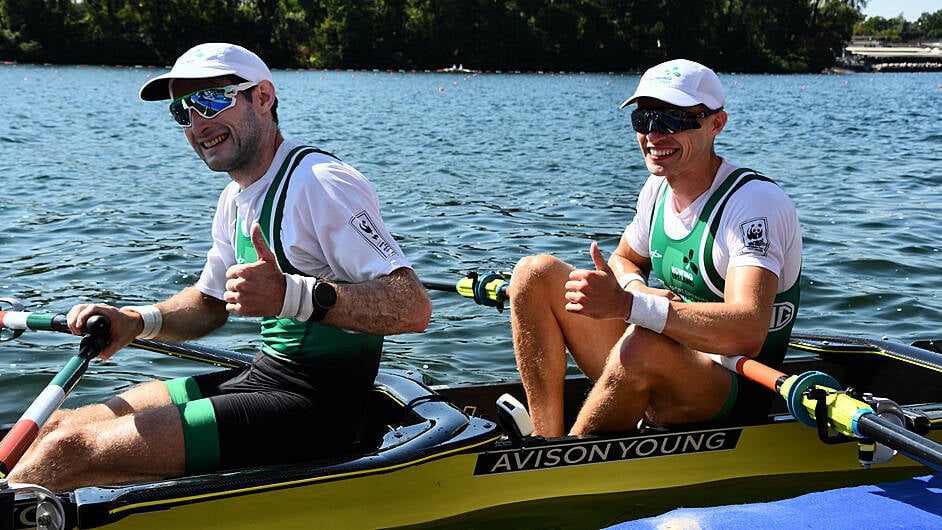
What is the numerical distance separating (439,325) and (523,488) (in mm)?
3868

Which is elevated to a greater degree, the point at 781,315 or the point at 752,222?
the point at 752,222

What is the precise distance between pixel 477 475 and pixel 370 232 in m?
1.29

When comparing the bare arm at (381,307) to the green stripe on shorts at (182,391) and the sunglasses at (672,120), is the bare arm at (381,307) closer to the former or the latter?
the green stripe on shorts at (182,391)

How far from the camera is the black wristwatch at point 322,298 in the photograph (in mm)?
3525

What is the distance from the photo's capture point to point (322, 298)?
3.53 meters

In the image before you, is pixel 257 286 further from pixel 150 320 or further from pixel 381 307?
pixel 150 320

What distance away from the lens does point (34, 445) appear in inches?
145

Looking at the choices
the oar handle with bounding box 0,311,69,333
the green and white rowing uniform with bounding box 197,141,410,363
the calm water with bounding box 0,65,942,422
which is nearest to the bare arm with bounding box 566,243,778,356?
the green and white rowing uniform with bounding box 197,141,410,363

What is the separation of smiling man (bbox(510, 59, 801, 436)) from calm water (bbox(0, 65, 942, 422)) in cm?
247

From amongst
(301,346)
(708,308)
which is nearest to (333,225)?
(301,346)

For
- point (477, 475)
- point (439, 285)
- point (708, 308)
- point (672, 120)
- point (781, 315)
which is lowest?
point (477, 475)

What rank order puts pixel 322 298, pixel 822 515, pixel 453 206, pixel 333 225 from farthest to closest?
pixel 453 206, pixel 333 225, pixel 322 298, pixel 822 515

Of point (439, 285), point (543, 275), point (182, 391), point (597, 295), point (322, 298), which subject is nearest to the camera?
point (322, 298)

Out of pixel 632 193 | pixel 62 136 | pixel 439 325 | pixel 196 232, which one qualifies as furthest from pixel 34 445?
pixel 62 136
